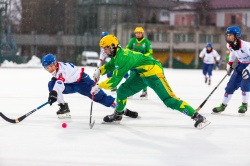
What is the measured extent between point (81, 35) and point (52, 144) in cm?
2568

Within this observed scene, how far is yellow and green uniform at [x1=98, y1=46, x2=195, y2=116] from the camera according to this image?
16.7 feet

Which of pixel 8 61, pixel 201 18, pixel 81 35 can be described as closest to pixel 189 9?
pixel 201 18

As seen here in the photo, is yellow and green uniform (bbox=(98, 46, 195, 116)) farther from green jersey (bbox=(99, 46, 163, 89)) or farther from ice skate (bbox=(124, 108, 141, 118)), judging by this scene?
ice skate (bbox=(124, 108, 141, 118))

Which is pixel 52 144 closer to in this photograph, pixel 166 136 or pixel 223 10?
pixel 166 136

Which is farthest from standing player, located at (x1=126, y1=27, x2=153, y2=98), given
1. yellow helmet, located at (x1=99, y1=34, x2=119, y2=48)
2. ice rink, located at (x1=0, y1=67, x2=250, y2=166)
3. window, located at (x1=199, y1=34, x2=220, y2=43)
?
window, located at (x1=199, y1=34, x2=220, y2=43)

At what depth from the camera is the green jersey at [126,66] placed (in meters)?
5.06

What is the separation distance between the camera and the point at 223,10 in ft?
172

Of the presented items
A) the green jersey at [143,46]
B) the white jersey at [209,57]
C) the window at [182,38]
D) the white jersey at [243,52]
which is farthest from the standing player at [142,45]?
the window at [182,38]

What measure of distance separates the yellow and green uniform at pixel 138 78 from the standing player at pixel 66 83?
0.47 m

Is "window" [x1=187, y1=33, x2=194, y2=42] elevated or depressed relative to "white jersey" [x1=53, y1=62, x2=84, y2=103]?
depressed

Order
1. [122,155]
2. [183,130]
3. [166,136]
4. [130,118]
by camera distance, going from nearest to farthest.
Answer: [122,155] → [166,136] → [183,130] → [130,118]

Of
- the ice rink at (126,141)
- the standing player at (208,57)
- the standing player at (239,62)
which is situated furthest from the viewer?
the standing player at (208,57)

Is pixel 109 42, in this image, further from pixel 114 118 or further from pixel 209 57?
pixel 209 57

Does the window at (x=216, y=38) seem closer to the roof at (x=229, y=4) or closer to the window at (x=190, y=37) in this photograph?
the window at (x=190, y=37)
